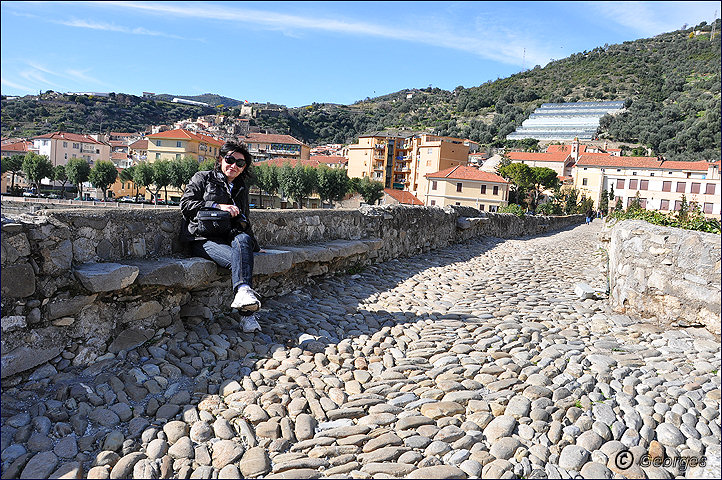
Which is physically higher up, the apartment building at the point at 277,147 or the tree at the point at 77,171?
the apartment building at the point at 277,147

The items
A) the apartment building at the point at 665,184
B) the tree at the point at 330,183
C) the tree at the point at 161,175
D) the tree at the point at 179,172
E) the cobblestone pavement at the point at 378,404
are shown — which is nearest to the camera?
the cobblestone pavement at the point at 378,404

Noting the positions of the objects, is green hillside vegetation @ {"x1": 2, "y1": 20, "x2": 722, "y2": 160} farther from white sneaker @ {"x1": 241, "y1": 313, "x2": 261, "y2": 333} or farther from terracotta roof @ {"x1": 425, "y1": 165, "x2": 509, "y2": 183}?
white sneaker @ {"x1": 241, "y1": 313, "x2": 261, "y2": 333}

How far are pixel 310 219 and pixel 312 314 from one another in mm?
2065

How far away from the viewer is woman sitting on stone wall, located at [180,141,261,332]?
171 inches

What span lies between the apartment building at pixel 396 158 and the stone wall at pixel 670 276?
68.2 m

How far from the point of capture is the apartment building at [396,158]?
73875 mm

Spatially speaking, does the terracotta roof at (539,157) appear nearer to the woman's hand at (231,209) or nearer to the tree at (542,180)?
the tree at (542,180)

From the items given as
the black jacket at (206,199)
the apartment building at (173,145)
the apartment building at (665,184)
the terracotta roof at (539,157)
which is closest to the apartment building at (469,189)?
the apartment building at (665,184)

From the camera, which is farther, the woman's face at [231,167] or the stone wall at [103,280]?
the woman's face at [231,167]

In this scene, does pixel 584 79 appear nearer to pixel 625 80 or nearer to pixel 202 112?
pixel 625 80

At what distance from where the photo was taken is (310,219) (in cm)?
711

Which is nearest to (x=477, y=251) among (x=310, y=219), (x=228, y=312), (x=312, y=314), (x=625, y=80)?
(x=310, y=219)

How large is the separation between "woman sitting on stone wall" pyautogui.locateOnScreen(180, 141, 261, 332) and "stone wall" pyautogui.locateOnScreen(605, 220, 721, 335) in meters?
3.88

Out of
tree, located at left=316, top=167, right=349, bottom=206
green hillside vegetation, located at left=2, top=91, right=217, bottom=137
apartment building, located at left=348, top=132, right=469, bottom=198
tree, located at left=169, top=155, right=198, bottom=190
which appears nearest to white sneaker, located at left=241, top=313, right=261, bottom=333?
tree, located at left=316, top=167, right=349, bottom=206
